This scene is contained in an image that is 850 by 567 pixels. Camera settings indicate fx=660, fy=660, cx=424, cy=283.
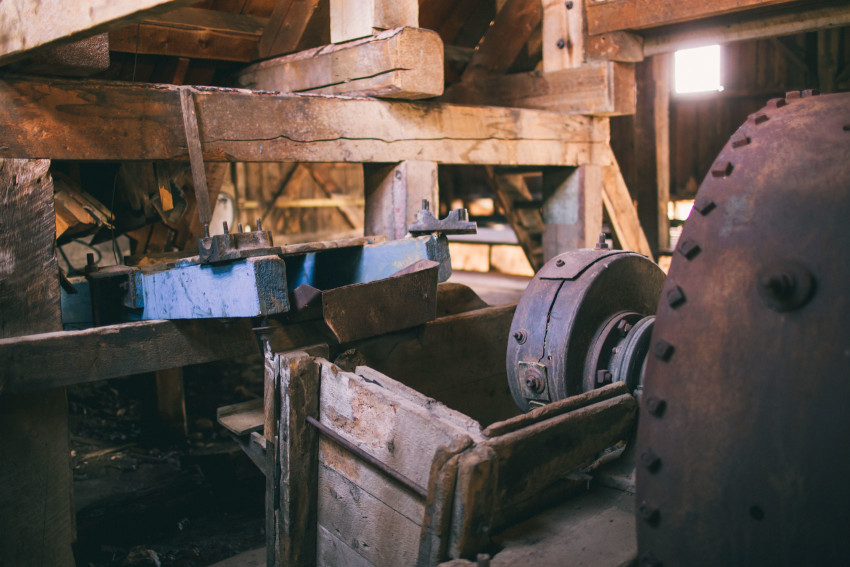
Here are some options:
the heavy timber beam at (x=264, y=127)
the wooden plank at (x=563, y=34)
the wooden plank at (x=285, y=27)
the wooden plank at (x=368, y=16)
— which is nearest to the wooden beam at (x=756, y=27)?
the wooden plank at (x=563, y=34)

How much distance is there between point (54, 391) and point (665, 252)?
5218mm

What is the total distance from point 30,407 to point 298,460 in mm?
1016

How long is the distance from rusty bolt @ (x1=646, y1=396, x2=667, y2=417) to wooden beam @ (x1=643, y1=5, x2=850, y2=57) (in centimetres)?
278

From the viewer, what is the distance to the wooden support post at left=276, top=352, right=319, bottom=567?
2.21m

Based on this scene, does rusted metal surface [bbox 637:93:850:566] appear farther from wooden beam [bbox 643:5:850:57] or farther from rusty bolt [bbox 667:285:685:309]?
wooden beam [bbox 643:5:850:57]

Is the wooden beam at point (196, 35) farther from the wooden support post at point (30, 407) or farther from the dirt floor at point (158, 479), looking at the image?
the dirt floor at point (158, 479)

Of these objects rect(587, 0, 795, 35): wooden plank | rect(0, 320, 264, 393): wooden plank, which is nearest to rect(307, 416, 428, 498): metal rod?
rect(0, 320, 264, 393): wooden plank

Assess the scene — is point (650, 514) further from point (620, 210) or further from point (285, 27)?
point (620, 210)

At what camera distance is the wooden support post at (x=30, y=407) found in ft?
7.54

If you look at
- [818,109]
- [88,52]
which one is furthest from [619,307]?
[88,52]

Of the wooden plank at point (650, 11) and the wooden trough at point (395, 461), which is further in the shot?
the wooden plank at point (650, 11)

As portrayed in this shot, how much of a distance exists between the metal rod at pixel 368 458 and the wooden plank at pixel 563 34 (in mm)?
2763

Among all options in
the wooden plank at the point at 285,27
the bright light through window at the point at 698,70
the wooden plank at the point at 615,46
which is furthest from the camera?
the bright light through window at the point at 698,70

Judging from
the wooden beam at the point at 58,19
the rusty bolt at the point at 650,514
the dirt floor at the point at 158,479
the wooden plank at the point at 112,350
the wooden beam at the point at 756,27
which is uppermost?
the wooden beam at the point at 756,27
